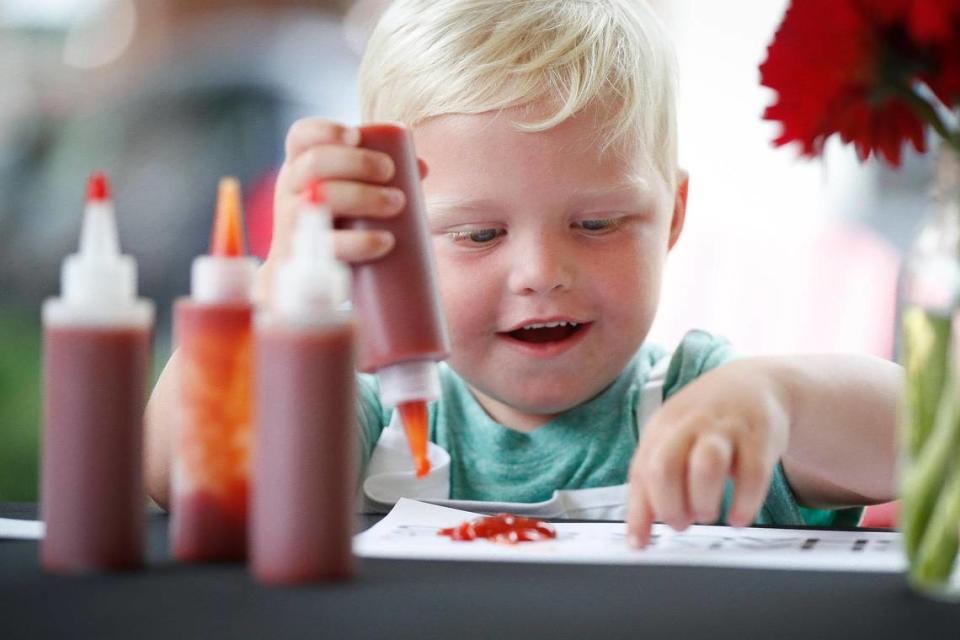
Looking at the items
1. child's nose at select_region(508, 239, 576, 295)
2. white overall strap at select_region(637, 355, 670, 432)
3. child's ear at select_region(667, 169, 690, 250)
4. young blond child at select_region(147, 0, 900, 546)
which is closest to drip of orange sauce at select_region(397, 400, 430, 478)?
young blond child at select_region(147, 0, 900, 546)

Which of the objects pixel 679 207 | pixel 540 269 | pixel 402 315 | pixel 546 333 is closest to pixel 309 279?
pixel 402 315

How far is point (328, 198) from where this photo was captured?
68 centimetres

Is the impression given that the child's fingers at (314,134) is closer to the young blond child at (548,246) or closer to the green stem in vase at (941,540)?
the young blond child at (548,246)

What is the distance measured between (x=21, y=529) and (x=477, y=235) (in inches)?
20.1

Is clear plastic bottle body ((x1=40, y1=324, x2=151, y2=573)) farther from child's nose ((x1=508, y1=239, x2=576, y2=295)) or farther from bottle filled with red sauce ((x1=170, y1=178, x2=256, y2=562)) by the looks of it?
child's nose ((x1=508, y1=239, x2=576, y2=295))

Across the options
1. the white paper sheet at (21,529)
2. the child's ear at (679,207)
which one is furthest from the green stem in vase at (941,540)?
the child's ear at (679,207)

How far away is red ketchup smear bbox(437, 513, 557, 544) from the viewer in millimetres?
697

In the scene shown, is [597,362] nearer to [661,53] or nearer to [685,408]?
[661,53]

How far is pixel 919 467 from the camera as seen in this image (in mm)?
513

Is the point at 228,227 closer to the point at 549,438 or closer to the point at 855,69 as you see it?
the point at 855,69

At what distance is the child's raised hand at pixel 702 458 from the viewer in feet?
2.08

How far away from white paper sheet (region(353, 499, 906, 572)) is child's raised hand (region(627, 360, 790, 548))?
23mm

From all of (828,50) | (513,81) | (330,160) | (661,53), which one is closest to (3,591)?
(330,160)

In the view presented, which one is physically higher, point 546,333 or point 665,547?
point 546,333
